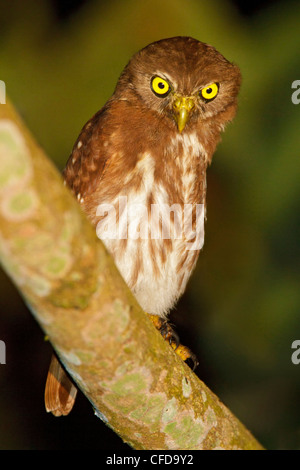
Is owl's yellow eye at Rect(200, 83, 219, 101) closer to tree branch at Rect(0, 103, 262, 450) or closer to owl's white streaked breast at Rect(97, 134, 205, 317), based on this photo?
owl's white streaked breast at Rect(97, 134, 205, 317)

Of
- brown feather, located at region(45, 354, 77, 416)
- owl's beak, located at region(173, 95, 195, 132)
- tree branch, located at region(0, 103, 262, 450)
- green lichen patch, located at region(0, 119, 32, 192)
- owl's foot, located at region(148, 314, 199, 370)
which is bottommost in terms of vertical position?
brown feather, located at region(45, 354, 77, 416)

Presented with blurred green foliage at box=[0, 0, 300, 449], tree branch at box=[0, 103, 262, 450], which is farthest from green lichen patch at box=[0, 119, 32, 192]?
blurred green foliage at box=[0, 0, 300, 449]

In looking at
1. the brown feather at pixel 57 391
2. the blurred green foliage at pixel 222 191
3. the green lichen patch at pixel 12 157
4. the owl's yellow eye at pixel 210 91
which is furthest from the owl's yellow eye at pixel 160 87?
the green lichen patch at pixel 12 157

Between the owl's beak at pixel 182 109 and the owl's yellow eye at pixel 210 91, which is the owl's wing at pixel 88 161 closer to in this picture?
the owl's beak at pixel 182 109

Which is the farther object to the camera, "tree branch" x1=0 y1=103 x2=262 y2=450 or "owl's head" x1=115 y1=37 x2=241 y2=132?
"owl's head" x1=115 y1=37 x2=241 y2=132

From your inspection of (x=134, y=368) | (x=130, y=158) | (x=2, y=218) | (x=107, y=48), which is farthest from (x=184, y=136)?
(x=107, y=48)

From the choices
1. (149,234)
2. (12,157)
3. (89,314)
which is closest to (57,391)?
(149,234)

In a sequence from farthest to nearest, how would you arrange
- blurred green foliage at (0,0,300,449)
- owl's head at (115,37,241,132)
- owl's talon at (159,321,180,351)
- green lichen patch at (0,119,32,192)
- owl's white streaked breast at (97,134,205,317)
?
blurred green foliage at (0,0,300,449) < owl's talon at (159,321,180,351) < owl's head at (115,37,241,132) < owl's white streaked breast at (97,134,205,317) < green lichen patch at (0,119,32,192)
